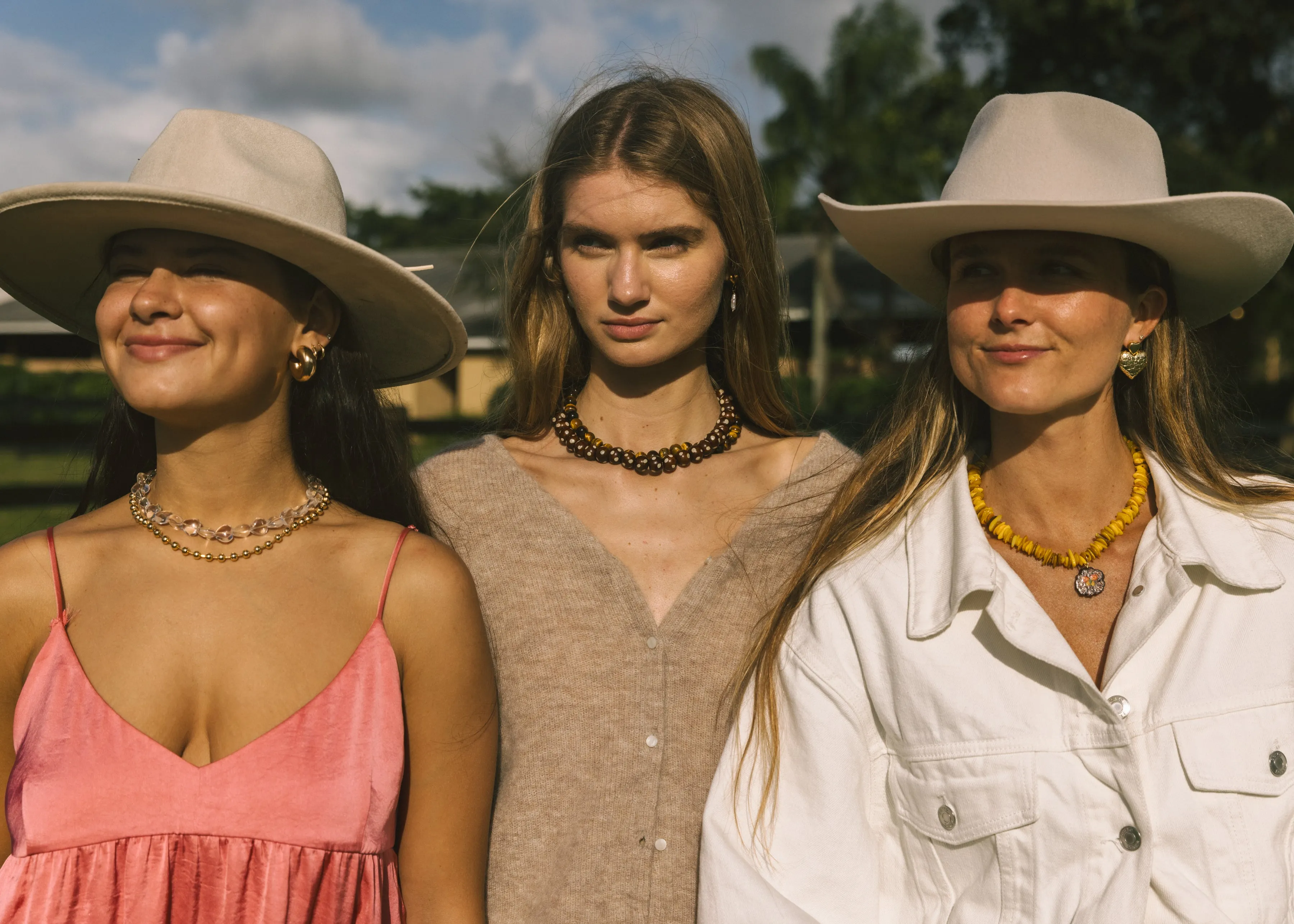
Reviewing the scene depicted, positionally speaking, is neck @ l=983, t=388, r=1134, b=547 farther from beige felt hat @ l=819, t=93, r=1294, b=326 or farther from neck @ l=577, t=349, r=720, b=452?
neck @ l=577, t=349, r=720, b=452

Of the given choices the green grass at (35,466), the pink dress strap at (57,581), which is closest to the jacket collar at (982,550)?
the pink dress strap at (57,581)

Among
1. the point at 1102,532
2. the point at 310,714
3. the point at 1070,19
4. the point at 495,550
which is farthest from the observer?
the point at 1070,19

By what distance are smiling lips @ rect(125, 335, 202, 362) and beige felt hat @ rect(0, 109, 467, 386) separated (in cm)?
23

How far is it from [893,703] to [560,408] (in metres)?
1.34

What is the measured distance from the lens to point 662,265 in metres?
2.92

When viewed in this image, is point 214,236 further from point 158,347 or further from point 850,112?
point 850,112

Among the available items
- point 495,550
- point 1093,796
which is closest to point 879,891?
point 1093,796

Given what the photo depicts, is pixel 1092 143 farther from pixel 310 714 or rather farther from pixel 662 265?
pixel 310 714

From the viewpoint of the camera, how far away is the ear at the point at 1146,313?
263 cm

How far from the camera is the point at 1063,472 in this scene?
2664mm

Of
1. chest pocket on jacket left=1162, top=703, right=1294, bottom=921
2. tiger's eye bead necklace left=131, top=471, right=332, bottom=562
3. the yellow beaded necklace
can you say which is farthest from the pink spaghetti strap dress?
chest pocket on jacket left=1162, top=703, right=1294, bottom=921

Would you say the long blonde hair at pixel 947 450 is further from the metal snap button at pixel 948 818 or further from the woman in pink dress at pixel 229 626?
the woman in pink dress at pixel 229 626

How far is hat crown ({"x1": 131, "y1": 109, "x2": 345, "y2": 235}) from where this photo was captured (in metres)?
2.27

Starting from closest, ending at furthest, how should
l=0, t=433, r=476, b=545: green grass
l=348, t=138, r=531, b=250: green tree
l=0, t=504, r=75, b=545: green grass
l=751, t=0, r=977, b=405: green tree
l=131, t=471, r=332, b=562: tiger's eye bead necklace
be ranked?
l=131, t=471, r=332, b=562: tiger's eye bead necklace < l=0, t=433, r=476, b=545: green grass < l=0, t=504, r=75, b=545: green grass < l=751, t=0, r=977, b=405: green tree < l=348, t=138, r=531, b=250: green tree
